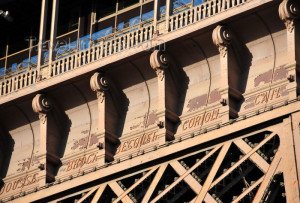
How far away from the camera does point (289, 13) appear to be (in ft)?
145

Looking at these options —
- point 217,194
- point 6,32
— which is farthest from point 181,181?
point 6,32

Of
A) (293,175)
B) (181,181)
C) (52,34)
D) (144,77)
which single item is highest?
(52,34)

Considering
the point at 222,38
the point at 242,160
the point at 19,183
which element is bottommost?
the point at 242,160

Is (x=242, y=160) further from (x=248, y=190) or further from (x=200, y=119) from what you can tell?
(x=200, y=119)

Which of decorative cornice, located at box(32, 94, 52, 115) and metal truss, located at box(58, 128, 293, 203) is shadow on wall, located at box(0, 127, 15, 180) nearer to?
decorative cornice, located at box(32, 94, 52, 115)

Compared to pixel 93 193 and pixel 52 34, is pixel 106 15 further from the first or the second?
pixel 93 193

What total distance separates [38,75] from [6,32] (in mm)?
4618

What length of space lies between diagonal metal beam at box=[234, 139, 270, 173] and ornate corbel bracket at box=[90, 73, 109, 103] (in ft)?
16.2

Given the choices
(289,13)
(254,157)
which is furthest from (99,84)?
(289,13)

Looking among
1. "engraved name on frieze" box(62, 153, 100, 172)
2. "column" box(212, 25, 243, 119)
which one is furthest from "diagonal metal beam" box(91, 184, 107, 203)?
"column" box(212, 25, 243, 119)

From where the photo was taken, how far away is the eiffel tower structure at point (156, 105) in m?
44.0

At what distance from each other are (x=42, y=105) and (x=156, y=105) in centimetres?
357

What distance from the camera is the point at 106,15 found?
50750 mm

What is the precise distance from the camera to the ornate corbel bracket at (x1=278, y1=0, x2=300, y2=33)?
4406cm
